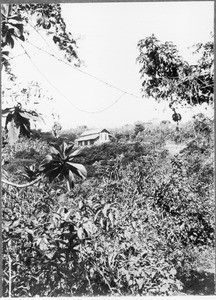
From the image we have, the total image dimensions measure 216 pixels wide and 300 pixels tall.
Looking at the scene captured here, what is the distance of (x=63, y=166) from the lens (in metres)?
4.38

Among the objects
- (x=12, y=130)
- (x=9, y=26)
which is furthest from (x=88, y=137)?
(x=9, y=26)

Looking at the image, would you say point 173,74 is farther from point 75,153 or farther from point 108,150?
point 75,153

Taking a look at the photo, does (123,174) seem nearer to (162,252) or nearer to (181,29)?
(162,252)

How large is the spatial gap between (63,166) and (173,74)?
162 cm

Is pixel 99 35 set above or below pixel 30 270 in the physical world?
above

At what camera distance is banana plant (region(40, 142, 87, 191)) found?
436cm

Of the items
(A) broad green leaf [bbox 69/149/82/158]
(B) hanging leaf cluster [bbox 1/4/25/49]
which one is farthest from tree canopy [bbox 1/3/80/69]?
(A) broad green leaf [bbox 69/149/82/158]

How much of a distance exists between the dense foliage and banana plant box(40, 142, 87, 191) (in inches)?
6.9

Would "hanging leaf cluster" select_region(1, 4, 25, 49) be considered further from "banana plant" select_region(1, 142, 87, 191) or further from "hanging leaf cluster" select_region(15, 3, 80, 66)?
"banana plant" select_region(1, 142, 87, 191)

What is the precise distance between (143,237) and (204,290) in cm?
85

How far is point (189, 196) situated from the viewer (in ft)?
16.4

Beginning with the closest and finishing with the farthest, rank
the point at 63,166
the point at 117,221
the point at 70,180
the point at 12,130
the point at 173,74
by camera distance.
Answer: the point at 12,130 < the point at 63,166 < the point at 70,180 < the point at 117,221 < the point at 173,74

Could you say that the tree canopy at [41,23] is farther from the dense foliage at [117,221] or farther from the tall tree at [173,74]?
the dense foliage at [117,221]

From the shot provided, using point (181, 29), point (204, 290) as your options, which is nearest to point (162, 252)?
point (204, 290)
